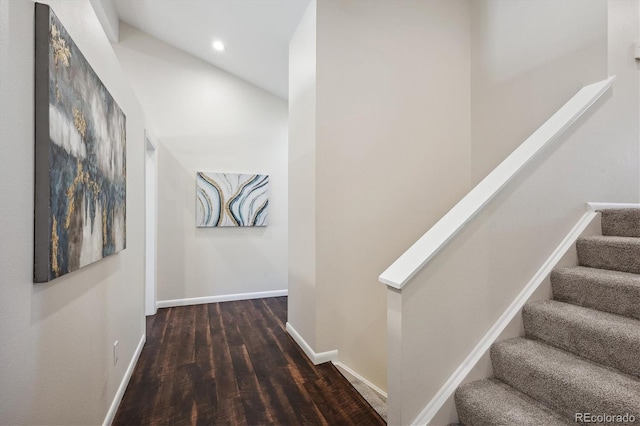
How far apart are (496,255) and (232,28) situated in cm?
359

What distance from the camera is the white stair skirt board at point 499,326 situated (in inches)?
57.7

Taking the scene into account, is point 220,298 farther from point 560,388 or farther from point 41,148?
point 560,388

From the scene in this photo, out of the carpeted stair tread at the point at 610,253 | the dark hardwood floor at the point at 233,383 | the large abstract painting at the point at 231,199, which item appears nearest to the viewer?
the carpeted stair tread at the point at 610,253

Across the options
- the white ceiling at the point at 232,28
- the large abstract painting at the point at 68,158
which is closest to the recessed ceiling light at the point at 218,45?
the white ceiling at the point at 232,28

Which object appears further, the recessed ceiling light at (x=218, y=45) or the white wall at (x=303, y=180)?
the recessed ceiling light at (x=218, y=45)

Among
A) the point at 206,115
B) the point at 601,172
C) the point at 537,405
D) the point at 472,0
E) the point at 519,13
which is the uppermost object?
the point at 472,0

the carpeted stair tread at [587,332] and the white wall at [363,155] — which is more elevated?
the white wall at [363,155]

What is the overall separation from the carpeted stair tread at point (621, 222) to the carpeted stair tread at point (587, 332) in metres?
0.70

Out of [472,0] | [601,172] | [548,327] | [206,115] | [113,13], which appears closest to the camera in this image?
[548,327]

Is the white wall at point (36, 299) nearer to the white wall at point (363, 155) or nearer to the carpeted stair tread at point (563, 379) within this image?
the white wall at point (363, 155)

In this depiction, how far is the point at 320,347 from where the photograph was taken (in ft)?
8.37

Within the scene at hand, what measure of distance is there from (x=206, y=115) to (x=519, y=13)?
13.0 ft

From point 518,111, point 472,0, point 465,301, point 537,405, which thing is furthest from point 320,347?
point 472,0

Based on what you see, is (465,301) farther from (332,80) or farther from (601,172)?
(332,80)
